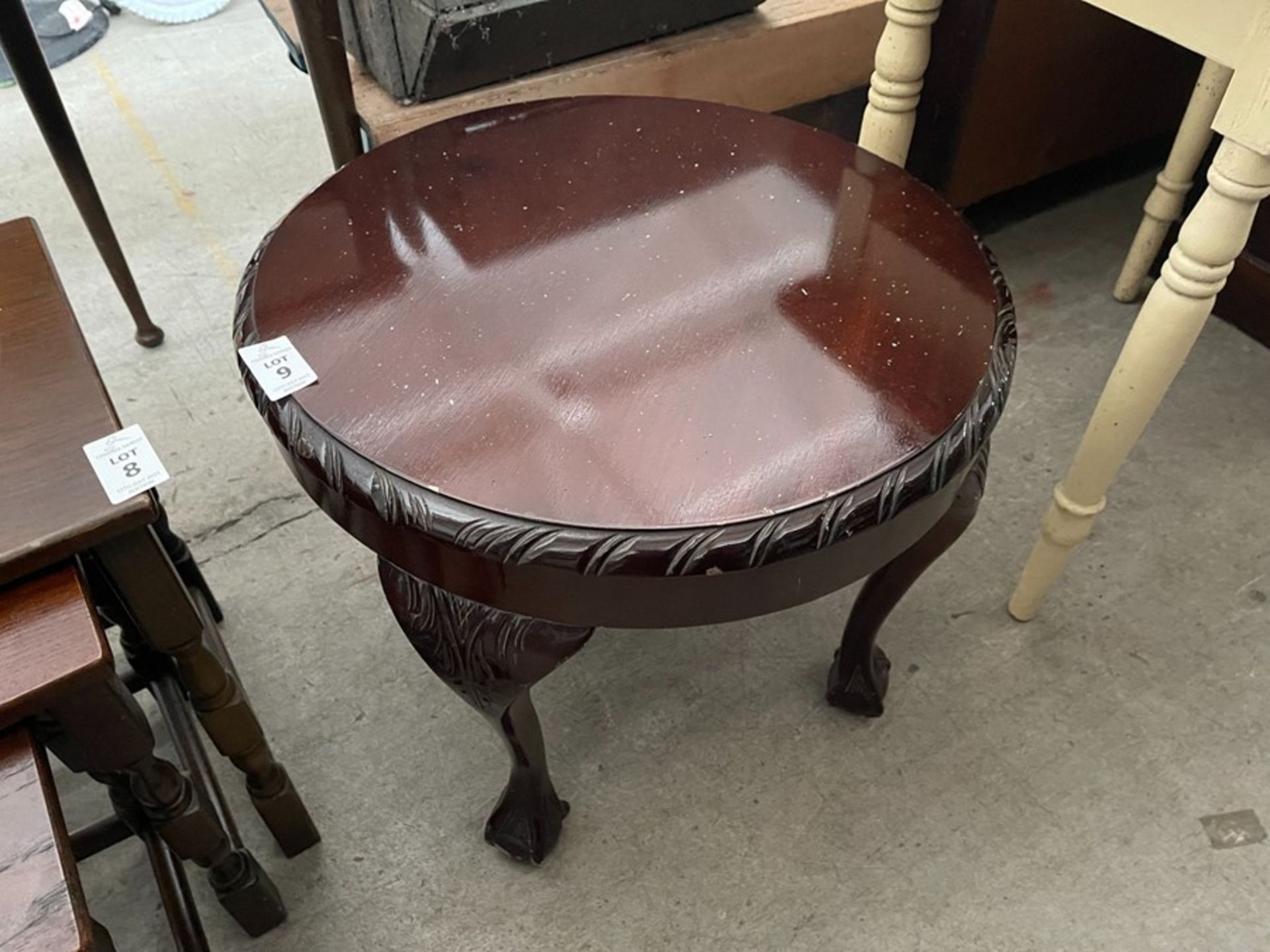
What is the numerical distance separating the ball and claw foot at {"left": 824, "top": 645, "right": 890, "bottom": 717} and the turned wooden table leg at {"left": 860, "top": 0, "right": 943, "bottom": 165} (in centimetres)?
52

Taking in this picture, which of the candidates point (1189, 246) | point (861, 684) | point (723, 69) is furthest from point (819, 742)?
point (723, 69)

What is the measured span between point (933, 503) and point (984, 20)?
93 centimetres

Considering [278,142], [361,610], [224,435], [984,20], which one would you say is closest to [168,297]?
[224,435]

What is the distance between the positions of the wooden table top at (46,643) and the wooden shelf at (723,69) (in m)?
0.73

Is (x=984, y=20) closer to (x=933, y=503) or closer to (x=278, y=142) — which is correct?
(x=933, y=503)

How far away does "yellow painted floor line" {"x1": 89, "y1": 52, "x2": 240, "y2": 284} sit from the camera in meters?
1.60

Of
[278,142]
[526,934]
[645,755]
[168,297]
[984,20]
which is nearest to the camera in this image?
[526,934]

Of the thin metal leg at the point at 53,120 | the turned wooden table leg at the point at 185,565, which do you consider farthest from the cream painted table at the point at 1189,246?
the thin metal leg at the point at 53,120

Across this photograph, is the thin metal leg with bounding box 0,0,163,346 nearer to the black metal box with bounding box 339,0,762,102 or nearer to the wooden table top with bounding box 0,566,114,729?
the black metal box with bounding box 339,0,762,102

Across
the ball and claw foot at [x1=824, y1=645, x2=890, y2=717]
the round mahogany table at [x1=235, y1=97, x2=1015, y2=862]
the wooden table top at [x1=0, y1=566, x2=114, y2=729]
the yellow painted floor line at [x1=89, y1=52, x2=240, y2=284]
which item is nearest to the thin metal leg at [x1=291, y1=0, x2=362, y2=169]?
the round mahogany table at [x1=235, y1=97, x2=1015, y2=862]

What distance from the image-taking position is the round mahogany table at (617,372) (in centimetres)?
58

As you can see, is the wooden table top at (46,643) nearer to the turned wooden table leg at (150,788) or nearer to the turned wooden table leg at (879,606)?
the turned wooden table leg at (150,788)

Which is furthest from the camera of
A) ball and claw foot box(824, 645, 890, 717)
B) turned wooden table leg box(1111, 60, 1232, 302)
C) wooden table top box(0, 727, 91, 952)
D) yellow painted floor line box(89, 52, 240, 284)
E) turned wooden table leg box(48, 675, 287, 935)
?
yellow painted floor line box(89, 52, 240, 284)

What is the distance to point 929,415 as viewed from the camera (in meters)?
0.62
